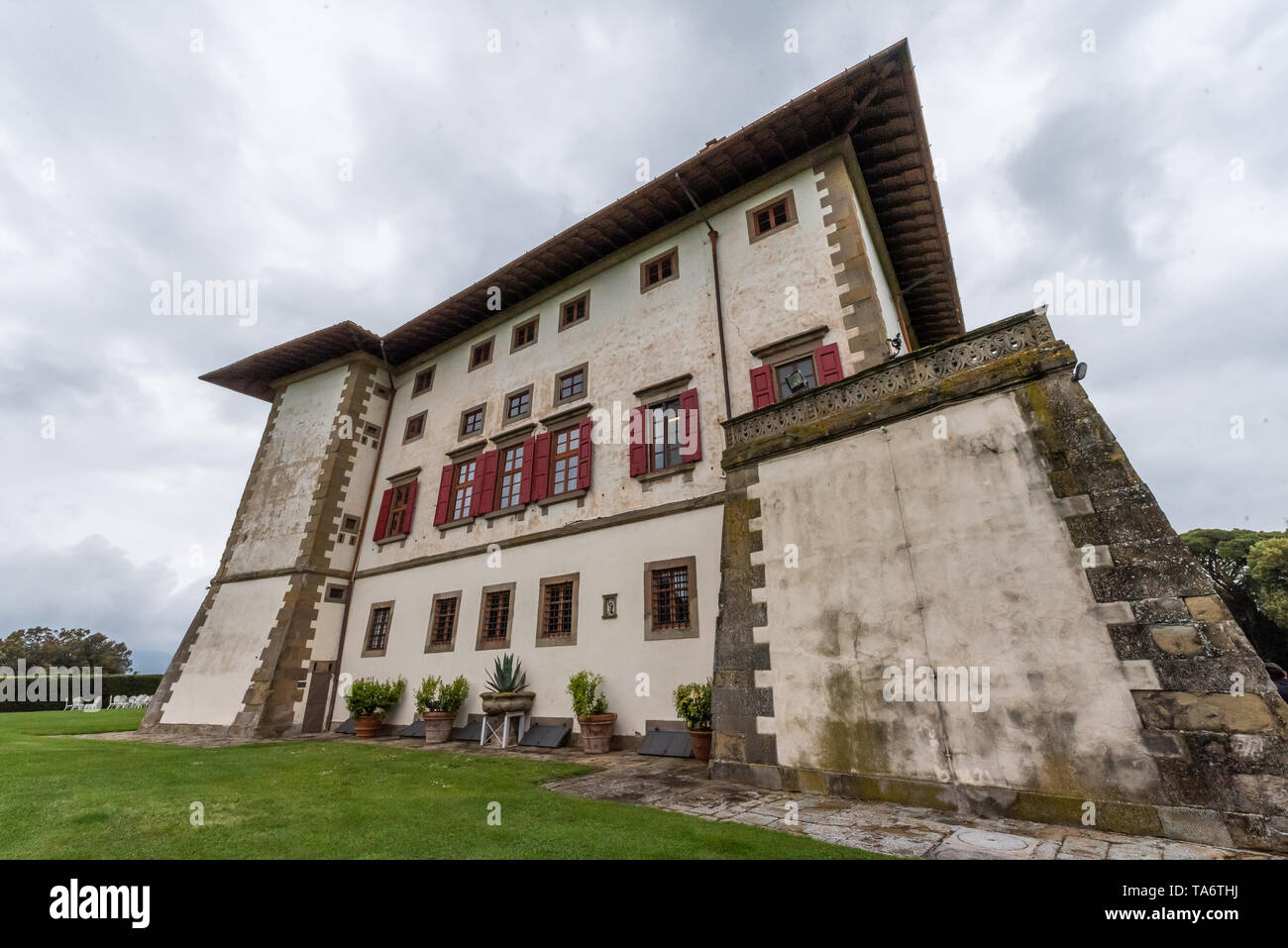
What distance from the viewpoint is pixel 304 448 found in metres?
18.9

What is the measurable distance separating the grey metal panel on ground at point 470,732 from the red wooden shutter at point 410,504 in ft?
20.7

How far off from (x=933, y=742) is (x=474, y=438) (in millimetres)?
13852

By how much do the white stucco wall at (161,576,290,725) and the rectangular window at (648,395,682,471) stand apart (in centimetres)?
1217

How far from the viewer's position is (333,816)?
16.8 ft

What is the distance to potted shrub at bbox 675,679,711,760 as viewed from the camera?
8.94 meters

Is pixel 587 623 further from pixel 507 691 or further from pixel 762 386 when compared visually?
pixel 762 386

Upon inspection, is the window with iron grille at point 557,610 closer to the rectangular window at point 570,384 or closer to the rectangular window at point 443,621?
the rectangular window at point 443,621

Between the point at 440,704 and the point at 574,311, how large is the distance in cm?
1108

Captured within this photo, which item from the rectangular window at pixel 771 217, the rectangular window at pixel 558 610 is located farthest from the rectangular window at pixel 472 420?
the rectangular window at pixel 771 217

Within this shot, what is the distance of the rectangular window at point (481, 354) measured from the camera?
693 inches

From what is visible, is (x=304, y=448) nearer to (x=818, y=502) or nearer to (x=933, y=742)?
(x=818, y=502)

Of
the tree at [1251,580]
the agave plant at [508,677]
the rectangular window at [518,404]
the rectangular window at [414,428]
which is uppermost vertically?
the rectangular window at [414,428]

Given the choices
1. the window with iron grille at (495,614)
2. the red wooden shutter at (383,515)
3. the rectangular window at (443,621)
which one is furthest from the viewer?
the red wooden shutter at (383,515)
